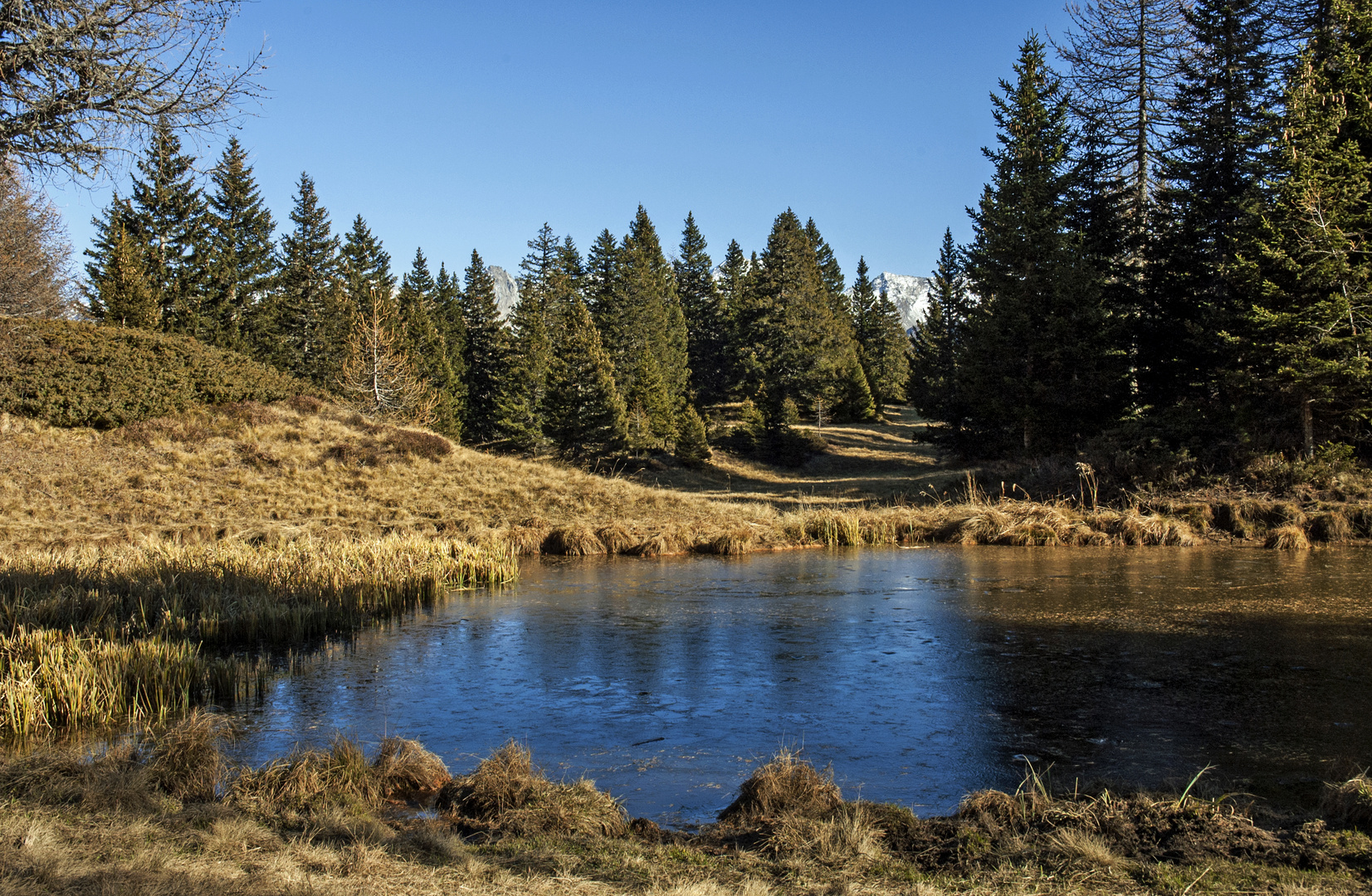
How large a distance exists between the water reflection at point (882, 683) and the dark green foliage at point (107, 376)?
20.2 m

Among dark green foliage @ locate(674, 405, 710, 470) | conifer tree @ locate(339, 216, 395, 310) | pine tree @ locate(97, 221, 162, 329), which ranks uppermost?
conifer tree @ locate(339, 216, 395, 310)

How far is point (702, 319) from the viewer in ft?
251

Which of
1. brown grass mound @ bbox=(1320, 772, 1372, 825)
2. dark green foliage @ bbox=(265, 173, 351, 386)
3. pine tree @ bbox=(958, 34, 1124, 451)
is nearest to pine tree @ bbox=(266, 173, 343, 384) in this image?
dark green foliage @ bbox=(265, 173, 351, 386)

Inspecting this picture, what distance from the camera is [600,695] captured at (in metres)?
9.55

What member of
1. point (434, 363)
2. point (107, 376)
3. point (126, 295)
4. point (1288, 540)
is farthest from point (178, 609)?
point (434, 363)

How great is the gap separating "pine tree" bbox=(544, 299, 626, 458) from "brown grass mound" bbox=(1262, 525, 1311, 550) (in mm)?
30255

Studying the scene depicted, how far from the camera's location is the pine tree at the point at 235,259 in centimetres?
4591

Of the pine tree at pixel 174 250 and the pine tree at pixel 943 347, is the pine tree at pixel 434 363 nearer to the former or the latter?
the pine tree at pixel 174 250

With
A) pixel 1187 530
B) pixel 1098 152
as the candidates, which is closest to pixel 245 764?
pixel 1187 530

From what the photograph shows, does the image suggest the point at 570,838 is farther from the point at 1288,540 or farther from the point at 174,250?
the point at 174,250

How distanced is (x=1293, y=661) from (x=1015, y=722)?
4.12m

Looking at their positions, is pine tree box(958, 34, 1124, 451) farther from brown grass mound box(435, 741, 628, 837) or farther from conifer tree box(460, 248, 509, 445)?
conifer tree box(460, 248, 509, 445)

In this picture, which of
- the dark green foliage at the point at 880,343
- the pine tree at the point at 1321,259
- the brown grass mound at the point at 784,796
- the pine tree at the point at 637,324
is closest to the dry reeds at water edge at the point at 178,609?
the brown grass mound at the point at 784,796

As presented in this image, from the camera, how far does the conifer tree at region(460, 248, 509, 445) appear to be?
62750 mm
